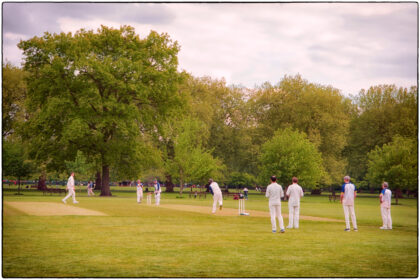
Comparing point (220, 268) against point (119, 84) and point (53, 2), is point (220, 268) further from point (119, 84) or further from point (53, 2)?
point (119, 84)

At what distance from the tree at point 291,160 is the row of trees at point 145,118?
13 centimetres

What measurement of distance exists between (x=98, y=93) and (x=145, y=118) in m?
6.42

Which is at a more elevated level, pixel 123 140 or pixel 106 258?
pixel 123 140

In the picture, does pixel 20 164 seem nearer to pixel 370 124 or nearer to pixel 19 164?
pixel 19 164

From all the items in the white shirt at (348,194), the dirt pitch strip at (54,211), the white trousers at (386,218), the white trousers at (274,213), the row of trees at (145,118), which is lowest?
the dirt pitch strip at (54,211)

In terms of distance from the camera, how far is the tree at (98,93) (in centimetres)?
4841

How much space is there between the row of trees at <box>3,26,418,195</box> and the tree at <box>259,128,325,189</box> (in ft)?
0.41

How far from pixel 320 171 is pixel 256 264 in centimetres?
5168

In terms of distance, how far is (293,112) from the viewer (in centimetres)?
7150

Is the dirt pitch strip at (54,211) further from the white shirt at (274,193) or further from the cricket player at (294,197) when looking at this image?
the white shirt at (274,193)

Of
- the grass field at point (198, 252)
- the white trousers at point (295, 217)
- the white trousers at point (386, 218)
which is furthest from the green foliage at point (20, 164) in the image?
the white trousers at point (386, 218)

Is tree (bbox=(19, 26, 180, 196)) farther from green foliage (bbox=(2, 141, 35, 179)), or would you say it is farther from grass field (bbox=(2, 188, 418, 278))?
grass field (bbox=(2, 188, 418, 278))

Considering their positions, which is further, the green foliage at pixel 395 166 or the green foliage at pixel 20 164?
the green foliage at pixel 20 164

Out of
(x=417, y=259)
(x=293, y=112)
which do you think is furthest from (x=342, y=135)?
(x=417, y=259)
